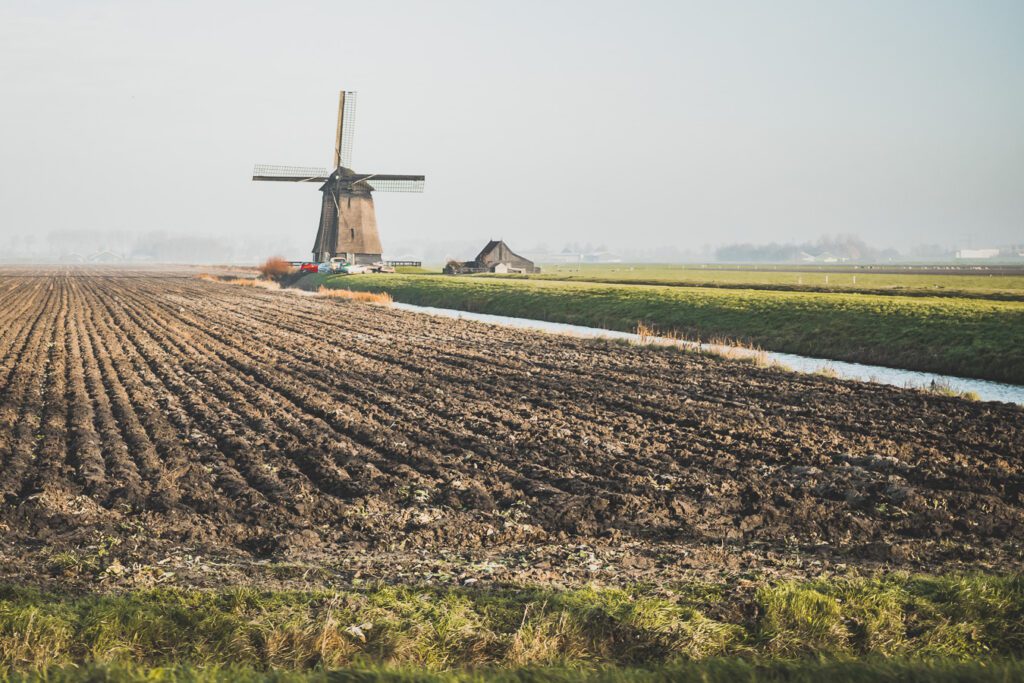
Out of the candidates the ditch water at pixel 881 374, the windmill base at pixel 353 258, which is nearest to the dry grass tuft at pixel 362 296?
the windmill base at pixel 353 258

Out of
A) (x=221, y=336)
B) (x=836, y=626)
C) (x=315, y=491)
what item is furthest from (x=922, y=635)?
(x=221, y=336)

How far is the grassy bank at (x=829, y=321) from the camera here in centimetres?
2867

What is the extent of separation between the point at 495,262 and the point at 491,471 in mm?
98246

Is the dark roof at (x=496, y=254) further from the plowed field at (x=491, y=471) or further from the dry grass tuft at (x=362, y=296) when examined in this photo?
the plowed field at (x=491, y=471)

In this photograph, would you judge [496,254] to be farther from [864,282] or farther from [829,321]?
[829,321]

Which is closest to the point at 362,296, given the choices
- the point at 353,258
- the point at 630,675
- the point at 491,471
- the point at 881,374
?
the point at 353,258

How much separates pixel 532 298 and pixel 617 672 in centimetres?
5054

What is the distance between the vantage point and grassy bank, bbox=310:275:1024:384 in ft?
94.1

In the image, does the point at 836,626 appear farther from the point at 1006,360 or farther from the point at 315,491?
the point at 1006,360

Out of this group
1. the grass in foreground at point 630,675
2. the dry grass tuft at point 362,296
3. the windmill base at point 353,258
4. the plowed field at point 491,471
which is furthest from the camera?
the windmill base at point 353,258

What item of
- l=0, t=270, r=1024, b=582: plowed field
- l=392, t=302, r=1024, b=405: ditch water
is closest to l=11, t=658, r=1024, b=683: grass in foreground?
l=0, t=270, r=1024, b=582: plowed field

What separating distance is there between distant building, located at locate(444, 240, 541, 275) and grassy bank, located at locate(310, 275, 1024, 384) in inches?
1971

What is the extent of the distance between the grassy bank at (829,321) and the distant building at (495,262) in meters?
50.1

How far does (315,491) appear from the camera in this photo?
11.3 meters
